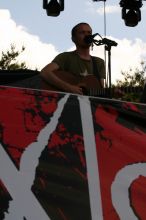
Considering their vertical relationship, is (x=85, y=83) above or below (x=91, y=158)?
above

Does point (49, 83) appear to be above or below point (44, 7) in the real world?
below

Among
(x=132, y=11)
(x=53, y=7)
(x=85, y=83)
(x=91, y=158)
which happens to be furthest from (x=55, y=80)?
(x=132, y=11)

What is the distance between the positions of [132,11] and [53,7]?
1227 mm

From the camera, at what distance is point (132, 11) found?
8.40 m

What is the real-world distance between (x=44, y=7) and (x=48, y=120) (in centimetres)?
560

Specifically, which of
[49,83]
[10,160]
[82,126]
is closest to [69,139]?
[82,126]

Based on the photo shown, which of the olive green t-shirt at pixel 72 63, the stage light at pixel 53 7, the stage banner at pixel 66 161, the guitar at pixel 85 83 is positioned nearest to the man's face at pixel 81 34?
the olive green t-shirt at pixel 72 63

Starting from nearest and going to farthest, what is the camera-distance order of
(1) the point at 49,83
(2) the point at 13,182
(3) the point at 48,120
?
(2) the point at 13,182, (3) the point at 48,120, (1) the point at 49,83

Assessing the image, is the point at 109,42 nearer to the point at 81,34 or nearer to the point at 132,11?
the point at 81,34

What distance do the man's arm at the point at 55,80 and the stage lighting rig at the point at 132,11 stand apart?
4681 millimetres

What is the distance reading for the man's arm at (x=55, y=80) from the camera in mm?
3674

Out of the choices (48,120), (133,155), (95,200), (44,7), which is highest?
(44,7)

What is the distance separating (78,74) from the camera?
12.9 ft

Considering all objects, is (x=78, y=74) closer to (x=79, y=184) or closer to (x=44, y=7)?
(x=79, y=184)
